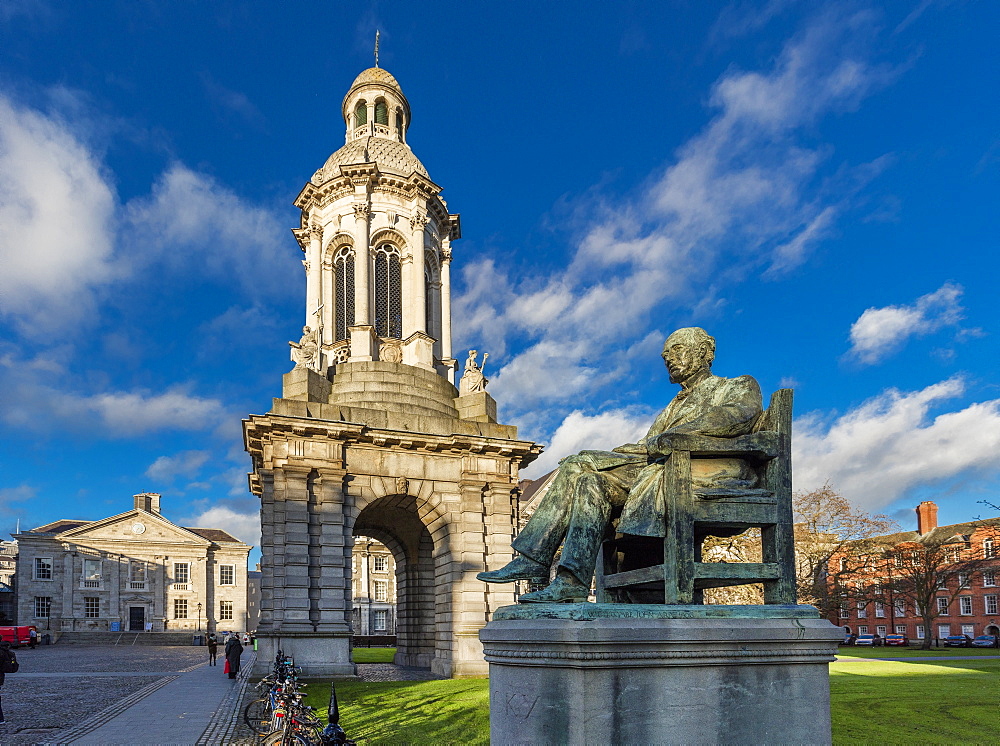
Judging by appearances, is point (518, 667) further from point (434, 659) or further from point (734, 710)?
point (434, 659)

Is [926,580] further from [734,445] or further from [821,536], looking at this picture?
[734,445]

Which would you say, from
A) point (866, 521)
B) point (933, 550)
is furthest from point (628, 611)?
point (933, 550)

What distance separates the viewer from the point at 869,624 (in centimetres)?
7606

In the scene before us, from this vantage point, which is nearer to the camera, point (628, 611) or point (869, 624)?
point (628, 611)

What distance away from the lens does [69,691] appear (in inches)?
958

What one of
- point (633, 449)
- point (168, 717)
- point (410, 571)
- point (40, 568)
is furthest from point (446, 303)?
point (40, 568)

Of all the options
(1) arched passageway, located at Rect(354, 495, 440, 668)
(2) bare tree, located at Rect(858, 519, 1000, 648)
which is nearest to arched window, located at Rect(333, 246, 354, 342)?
(1) arched passageway, located at Rect(354, 495, 440, 668)

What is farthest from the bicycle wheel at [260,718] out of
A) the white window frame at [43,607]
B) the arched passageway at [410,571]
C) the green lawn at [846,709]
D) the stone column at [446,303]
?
the white window frame at [43,607]

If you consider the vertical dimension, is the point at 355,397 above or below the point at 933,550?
above

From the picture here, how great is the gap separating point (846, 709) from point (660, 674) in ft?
42.3

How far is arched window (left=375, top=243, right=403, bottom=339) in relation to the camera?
32.0 m

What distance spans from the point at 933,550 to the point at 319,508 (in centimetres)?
4401

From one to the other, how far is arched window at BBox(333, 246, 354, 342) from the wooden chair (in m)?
27.6

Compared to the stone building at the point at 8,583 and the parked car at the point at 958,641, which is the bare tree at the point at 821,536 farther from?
the stone building at the point at 8,583
